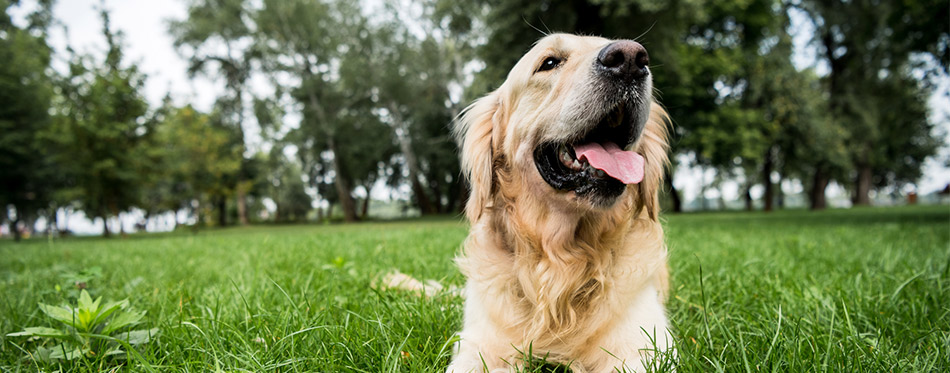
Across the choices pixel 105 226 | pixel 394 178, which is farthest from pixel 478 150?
pixel 394 178

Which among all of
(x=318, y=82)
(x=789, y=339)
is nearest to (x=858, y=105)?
(x=789, y=339)

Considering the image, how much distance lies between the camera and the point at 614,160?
74.6 inches

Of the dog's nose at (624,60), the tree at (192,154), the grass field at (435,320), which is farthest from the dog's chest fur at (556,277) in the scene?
the tree at (192,154)

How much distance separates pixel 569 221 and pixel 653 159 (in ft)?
1.90

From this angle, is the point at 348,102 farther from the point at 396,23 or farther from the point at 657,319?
the point at 657,319

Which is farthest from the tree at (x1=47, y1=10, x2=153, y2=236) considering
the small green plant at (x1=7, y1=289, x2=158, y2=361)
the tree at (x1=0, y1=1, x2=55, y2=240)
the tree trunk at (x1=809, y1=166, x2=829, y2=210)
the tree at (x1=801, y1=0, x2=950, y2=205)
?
the tree trunk at (x1=809, y1=166, x2=829, y2=210)

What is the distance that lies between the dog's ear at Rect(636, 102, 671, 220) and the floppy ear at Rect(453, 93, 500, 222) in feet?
2.30

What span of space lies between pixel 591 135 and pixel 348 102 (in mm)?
23277

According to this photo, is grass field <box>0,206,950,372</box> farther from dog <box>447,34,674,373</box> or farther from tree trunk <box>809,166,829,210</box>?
tree trunk <box>809,166,829,210</box>

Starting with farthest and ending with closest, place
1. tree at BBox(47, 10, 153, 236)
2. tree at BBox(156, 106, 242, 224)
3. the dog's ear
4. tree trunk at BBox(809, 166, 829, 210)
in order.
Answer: tree trunk at BBox(809, 166, 829, 210)
tree at BBox(156, 106, 242, 224)
tree at BBox(47, 10, 153, 236)
the dog's ear

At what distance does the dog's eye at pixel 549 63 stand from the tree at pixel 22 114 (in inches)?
837

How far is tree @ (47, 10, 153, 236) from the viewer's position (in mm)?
15492

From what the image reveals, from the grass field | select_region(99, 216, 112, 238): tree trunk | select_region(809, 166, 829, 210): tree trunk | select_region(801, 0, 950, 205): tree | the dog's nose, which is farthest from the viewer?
select_region(809, 166, 829, 210): tree trunk

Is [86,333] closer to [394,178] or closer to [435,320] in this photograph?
[435,320]
